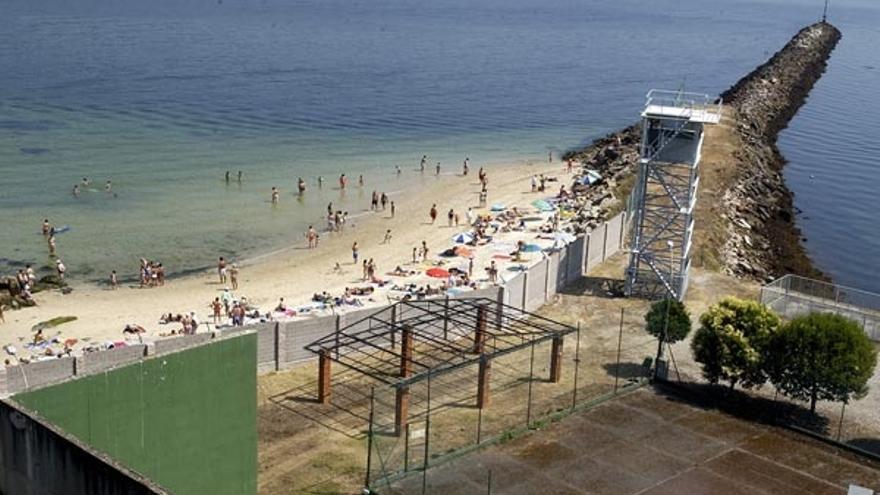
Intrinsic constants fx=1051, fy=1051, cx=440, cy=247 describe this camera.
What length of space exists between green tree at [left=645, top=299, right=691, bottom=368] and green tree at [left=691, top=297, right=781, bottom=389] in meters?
1.28

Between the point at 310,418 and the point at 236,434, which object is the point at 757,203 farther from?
the point at 236,434

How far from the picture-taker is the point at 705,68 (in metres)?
152

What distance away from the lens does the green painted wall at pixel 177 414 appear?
55.8 ft

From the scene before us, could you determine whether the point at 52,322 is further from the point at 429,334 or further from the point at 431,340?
the point at 431,340

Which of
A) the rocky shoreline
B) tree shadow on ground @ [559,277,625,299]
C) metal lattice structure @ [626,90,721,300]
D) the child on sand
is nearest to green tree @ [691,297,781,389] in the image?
metal lattice structure @ [626,90,721,300]

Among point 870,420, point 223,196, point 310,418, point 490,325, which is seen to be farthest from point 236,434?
point 223,196

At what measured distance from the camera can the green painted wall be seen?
17016 millimetres

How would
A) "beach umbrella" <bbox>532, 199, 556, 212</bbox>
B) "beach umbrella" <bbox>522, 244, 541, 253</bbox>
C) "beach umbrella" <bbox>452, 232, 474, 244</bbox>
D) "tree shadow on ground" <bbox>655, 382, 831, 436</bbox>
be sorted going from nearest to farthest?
"tree shadow on ground" <bbox>655, 382, 831, 436</bbox>
"beach umbrella" <bbox>522, 244, 541, 253</bbox>
"beach umbrella" <bbox>452, 232, 474, 244</bbox>
"beach umbrella" <bbox>532, 199, 556, 212</bbox>

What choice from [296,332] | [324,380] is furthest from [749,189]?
[324,380]

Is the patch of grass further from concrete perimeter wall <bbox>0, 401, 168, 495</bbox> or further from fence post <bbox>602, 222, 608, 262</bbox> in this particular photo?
concrete perimeter wall <bbox>0, 401, 168, 495</bbox>

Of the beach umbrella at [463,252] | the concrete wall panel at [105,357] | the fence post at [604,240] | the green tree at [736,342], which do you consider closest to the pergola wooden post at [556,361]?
the green tree at [736,342]

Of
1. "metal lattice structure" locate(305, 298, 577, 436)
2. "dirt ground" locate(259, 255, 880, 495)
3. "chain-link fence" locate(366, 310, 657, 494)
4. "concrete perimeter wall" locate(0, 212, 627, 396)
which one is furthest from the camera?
"metal lattice structure" locate(305, 298, 577, 436)

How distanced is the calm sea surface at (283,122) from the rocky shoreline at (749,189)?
1899mm

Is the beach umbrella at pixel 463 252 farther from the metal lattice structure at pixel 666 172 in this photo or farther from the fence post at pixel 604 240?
the metal lattice structure at pixel 666 172
